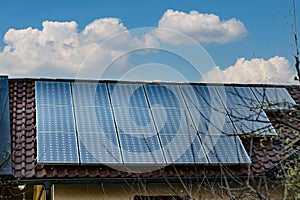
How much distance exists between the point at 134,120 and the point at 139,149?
910 mm

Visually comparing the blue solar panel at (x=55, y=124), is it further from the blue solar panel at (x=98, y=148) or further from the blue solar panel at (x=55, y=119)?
the blue solar panel at (x=98, y=148)

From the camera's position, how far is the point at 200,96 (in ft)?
41.6

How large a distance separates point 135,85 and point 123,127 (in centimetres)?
→ 184

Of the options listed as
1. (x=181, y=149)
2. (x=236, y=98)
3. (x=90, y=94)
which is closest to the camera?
(x=181, y=149)

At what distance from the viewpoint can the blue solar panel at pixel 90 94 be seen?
11984 mm

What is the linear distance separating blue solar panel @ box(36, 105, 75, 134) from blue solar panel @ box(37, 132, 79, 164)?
0.16 metres

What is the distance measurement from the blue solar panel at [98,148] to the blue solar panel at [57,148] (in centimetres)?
14

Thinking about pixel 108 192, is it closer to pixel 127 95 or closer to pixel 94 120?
pixel 94 120

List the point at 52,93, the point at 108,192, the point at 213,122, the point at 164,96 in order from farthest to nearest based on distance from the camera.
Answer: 1. the point at 164,96
2. the point at 52,93
3. the point at 213,122
4. the point at 108,192

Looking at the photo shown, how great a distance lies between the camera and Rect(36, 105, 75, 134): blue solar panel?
11008 millimetres

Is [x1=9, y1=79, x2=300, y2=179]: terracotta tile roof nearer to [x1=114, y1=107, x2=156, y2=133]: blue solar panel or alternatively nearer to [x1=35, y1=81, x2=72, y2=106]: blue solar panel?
[x1=35, y1=81, x2=72, y2=106]: blue solar panel

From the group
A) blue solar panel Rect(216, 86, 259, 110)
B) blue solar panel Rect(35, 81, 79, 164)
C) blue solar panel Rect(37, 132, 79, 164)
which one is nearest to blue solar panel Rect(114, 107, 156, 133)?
blue solar panel Rect(35, 81, 79, 164)

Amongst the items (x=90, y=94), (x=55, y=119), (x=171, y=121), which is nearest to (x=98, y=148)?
(x=55, y=119)

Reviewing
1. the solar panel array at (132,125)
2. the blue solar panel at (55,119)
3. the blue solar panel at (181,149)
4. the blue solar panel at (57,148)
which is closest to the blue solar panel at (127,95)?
the solar panel array at (132,125)
